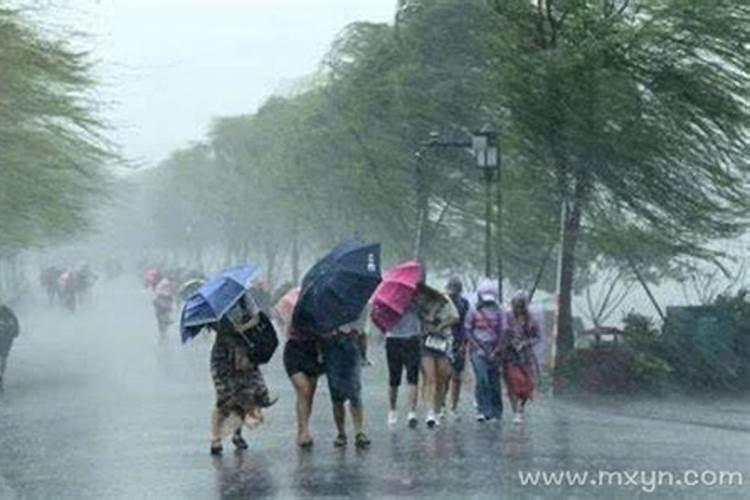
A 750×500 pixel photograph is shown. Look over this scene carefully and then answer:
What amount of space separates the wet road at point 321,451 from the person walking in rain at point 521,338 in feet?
1.79

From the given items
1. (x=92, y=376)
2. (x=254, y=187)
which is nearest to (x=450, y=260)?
(x=92, y=376)

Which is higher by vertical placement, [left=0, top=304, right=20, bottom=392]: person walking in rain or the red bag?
[left=0, top=304, right=20, bottom=392]: person walking in rain

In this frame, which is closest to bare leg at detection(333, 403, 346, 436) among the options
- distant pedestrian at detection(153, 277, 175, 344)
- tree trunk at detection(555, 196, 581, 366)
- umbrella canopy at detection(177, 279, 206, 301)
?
umbrella canopy at detection(177, 279, 206, 301)

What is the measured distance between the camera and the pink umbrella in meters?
17.9

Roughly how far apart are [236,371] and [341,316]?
3.37ft

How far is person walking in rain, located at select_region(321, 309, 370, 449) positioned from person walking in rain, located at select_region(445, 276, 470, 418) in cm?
282

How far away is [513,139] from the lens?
89.2 ft

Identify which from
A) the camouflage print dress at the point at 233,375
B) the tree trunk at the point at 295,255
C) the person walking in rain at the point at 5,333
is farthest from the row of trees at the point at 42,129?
the tree trunk at the point at 295,255

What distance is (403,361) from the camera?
59.5 ft

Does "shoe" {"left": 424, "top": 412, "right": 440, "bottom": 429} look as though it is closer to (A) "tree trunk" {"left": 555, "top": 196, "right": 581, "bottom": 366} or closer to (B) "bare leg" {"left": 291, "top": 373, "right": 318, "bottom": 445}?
(B) "bare leg" {"left": 291, "top": 373, "right": 318, "bottom": 445}

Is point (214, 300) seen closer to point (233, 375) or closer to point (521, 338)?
point (233, 375)

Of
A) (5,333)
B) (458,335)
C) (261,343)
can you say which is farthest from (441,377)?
(5,333)

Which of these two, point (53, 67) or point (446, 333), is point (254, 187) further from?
point (446, 333)

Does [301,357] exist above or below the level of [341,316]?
below
